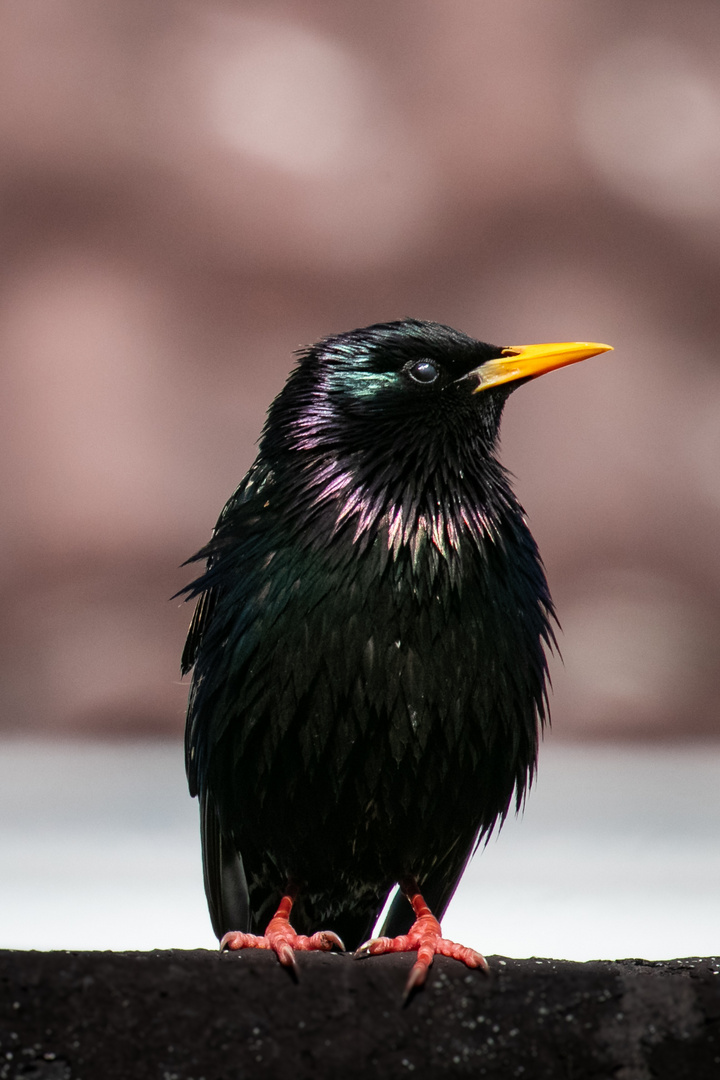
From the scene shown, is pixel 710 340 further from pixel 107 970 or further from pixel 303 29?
pixel 107 970

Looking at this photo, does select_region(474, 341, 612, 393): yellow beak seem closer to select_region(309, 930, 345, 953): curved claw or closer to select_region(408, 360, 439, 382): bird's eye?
select_region(408, 360, 439, 382): bird's eye

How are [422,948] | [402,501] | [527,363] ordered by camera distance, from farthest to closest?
[527,363] < [402,501] < [422,948]

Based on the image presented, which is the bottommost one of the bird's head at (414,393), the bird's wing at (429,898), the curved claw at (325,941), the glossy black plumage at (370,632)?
the curved claw at (325,941)

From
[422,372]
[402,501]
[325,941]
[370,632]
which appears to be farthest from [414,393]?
[325,941]

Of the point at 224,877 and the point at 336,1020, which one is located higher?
the point at 224,877

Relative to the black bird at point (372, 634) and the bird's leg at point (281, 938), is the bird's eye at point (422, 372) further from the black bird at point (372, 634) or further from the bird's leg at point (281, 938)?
the bird's leg at point (281, 938)

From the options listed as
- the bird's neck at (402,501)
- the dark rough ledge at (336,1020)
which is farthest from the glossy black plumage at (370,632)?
the dark rough ledge at (336,1020)

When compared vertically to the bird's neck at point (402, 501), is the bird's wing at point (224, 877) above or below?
below

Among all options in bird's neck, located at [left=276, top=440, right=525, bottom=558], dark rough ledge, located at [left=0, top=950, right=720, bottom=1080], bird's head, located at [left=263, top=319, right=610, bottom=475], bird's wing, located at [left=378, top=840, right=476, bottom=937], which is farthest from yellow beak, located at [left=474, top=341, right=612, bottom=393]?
dark rough ledge, located at [left=0, top=950, right=720, bottom=1080]

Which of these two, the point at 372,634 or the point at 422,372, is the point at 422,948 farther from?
the point at 422,372
